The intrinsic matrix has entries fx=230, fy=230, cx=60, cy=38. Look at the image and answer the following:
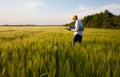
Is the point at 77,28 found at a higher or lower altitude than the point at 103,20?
higher

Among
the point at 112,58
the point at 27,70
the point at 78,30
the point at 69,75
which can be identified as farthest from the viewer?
the point at 78,30

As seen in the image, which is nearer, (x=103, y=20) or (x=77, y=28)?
(x=77, y=28)

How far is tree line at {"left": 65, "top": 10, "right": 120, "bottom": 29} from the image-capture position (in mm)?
42531

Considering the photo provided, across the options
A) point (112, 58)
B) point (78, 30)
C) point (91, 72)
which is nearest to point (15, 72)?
point (91, 72)

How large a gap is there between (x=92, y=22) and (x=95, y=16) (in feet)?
4.56

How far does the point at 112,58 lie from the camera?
291 centimetres

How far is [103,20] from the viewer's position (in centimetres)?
4441

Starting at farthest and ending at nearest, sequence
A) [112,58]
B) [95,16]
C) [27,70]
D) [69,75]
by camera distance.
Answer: [95,16] < [112,58] < [27,70] < [69,75]

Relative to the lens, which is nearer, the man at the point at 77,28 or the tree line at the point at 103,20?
the man at the point at 77,28

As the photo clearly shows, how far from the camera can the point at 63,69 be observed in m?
2.12

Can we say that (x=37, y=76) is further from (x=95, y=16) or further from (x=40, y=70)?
(x=95, y=16)

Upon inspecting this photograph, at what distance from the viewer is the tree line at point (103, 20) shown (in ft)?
140

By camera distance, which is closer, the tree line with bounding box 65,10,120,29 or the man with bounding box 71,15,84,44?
the man with bounding box 71,15,84,44

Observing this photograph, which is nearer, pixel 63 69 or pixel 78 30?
pixel 63 69
